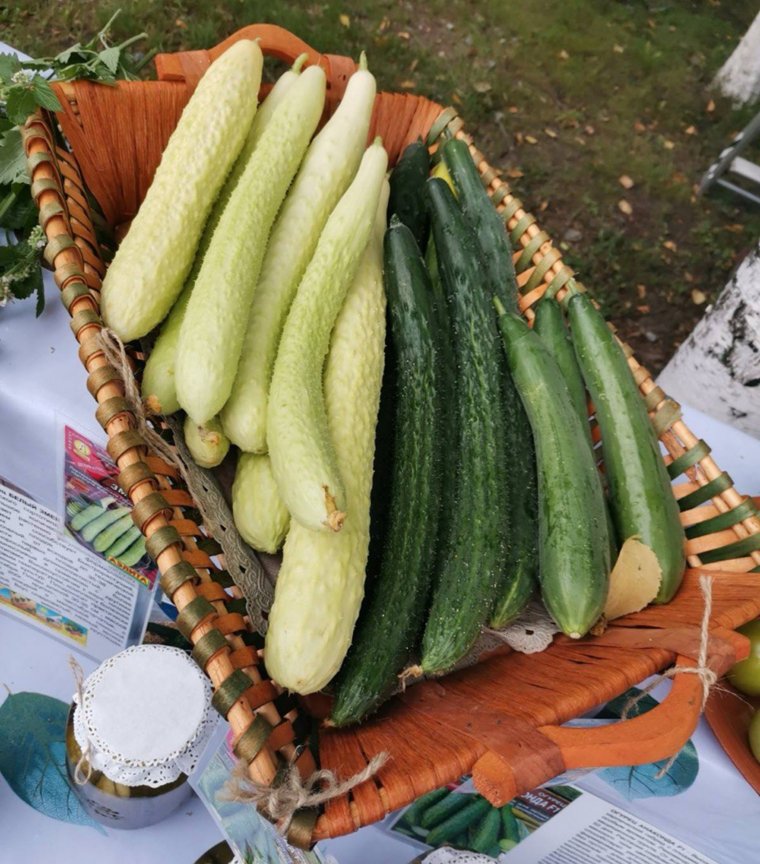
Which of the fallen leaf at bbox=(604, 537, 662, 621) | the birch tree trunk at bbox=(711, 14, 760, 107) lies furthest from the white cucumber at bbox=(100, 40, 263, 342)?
the birch tree trunk at bbox=(711, 14, 760, 107)

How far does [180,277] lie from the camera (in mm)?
815

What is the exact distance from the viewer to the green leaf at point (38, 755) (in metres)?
0.81

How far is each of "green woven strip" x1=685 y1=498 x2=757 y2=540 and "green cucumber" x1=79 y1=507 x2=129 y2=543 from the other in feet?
2.25

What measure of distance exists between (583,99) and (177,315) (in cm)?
231

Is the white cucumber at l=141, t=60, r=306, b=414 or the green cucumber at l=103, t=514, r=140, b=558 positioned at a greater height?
the white cucumber at l=141, t=60, r=306, b=414

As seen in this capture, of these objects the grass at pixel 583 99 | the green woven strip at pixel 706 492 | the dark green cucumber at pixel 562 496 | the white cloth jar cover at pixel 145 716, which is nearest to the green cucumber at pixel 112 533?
the white cloth jar cover at pixel 145 716

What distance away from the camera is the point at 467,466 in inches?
31.8

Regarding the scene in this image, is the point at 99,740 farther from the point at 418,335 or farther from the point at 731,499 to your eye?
the point at 731,499

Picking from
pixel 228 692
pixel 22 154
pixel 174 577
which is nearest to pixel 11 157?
pixel 22 154

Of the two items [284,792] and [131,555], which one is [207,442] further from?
[284,792]

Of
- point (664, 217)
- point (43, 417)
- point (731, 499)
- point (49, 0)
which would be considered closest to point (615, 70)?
point (664, 217)

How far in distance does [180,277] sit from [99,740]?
1.54 ft

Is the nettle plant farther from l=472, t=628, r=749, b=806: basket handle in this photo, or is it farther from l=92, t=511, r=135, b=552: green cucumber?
l=472, t=628, r=749, b=806: basket handle

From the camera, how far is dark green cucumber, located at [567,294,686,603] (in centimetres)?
83
